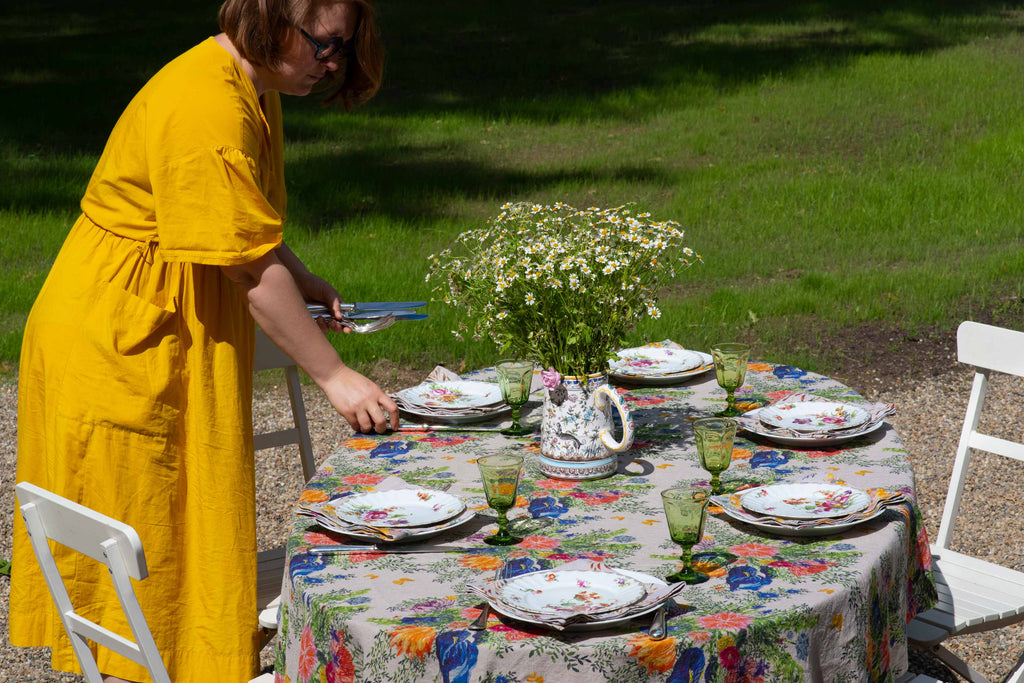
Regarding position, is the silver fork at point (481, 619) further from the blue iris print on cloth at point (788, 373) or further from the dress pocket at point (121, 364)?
the blue iris print on cloth at point (788, 373)

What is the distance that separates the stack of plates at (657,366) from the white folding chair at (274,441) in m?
0.97

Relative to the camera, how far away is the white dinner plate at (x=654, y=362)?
329 centimetres

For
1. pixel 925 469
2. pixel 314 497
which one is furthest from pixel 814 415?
pixel 925 469

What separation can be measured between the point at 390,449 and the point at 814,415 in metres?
1.08

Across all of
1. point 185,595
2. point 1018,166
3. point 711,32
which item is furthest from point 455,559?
point 711,32

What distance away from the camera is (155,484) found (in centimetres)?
256

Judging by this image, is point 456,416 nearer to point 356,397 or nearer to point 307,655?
point 356,397

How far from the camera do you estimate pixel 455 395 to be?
3.14 meters

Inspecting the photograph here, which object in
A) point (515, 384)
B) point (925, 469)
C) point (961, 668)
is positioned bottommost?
point (925, 469)

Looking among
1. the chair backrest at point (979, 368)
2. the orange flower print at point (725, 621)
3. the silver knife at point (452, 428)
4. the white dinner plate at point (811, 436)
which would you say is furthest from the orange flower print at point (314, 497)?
the chair backrest at point (979, 368)

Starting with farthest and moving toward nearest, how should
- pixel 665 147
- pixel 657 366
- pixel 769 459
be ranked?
pixel 665 147 < pixel 657 366 < pixel 769 459

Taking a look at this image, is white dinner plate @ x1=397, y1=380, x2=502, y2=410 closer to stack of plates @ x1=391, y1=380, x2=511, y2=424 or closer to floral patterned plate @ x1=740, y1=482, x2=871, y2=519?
stack of plates @ x1=391, y1=380, x2=511, y2=424

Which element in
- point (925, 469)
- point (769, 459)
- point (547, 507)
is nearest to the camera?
point (547, 507)

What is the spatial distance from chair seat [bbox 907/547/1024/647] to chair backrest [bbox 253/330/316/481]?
6.08 feet
